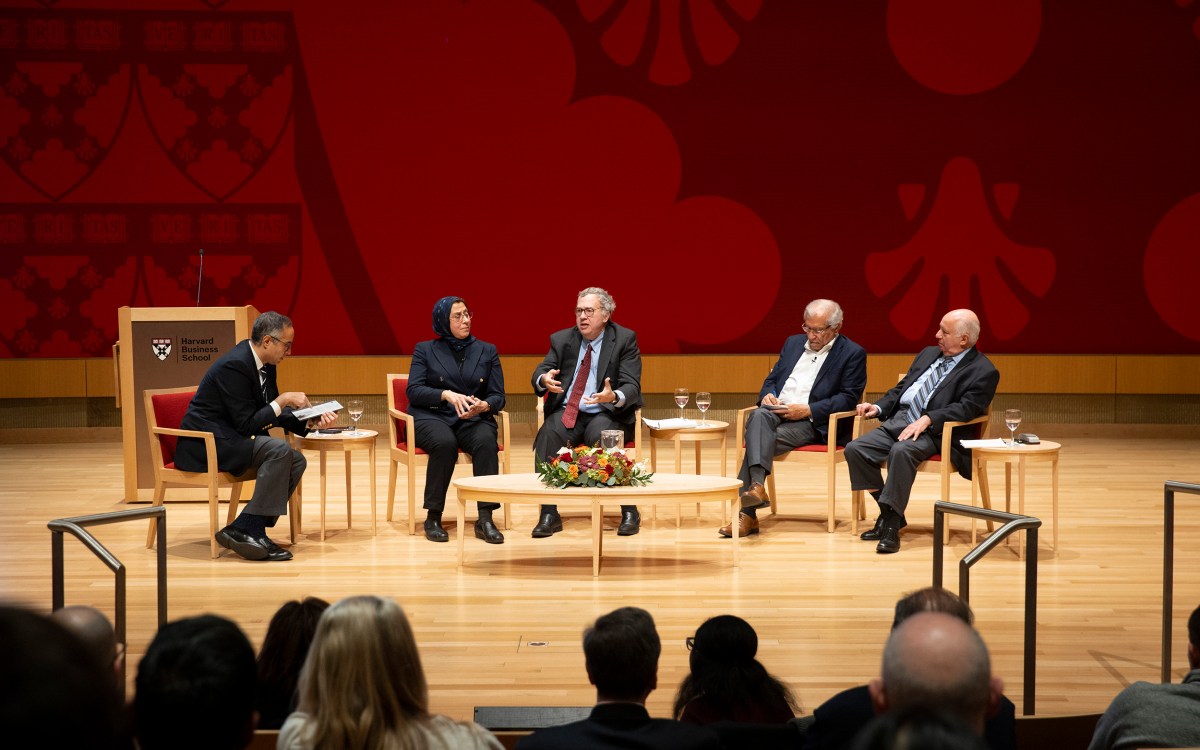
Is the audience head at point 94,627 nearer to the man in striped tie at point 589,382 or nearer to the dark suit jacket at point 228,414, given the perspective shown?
the dark suit jacket at point 228,414

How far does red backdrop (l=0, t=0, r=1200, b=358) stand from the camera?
30.0ft

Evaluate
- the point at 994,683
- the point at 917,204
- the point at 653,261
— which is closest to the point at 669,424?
the point at 653,261

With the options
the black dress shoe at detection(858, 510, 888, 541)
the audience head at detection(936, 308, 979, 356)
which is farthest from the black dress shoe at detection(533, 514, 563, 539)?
the audience head at detection(936, 308, 979, 356)

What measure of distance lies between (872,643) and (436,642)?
1442mm

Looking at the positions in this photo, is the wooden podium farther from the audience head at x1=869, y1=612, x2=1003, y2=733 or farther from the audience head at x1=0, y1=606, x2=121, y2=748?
the audience head at x1=0, y1=606, x2=121, y2=748

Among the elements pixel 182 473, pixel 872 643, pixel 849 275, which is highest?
pixel 849 275

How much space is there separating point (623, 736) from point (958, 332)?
4.46 metres

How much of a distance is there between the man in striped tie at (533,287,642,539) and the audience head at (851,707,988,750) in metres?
5.01

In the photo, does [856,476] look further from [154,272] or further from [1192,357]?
[154,272]

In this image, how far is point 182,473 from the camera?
5.63m

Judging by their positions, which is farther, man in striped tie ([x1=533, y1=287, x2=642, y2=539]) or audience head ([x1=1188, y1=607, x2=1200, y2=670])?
man in striped tie ([x1=533, y1=287, x2=642, y2=539])

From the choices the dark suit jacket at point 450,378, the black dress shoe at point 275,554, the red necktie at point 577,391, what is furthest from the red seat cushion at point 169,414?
the red necktie at point 577,391

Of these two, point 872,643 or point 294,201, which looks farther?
point 294,201

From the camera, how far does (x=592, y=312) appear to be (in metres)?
6.35
